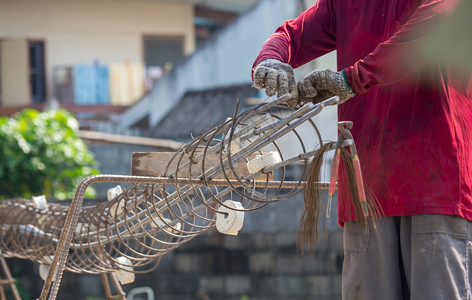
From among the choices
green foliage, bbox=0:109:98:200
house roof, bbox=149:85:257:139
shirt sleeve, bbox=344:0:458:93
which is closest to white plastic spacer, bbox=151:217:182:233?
shirt sleeve, bbox=344:0:458:93

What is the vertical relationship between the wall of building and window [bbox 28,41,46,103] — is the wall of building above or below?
above

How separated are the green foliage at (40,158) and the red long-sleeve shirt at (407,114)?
4.68 m

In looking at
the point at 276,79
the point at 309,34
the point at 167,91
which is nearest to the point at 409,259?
the point at 276,79

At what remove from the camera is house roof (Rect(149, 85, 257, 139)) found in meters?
11.0

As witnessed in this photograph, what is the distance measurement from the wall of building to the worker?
45.1 feet

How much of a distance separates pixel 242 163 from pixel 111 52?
45.6 feet

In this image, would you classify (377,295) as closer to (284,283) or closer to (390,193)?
(390,193)

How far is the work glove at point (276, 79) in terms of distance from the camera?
2.52 m

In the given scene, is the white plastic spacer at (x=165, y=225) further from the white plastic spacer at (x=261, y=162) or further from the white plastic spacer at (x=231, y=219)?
the white plastic spacer at (x=261, y=162)

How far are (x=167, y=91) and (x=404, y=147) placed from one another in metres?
11.8

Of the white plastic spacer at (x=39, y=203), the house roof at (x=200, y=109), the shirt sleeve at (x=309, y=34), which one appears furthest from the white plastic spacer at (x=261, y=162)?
the house roof at (x=200, y=109)

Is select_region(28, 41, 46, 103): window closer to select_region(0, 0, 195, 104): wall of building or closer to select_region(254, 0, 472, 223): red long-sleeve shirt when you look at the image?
select_region(0, 0, 195, 104): wall of building

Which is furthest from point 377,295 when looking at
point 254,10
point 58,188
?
point 254,10

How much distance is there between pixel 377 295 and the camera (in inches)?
102
